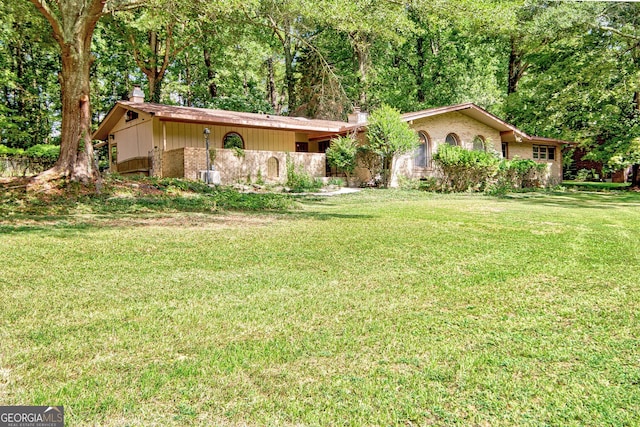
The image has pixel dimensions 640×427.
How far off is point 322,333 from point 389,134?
15677 millimetres

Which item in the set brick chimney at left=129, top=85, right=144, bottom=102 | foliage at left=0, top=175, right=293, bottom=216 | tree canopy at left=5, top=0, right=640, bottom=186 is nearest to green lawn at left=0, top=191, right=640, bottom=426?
foliage at left=0, top=175, right=293, bottom=216

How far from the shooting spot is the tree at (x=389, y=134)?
1747 cm

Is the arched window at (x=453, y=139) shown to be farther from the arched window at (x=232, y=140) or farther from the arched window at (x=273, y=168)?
the arched window at (x=232, y=140)

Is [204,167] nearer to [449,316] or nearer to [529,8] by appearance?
[449,316]

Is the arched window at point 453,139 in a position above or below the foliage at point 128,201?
above

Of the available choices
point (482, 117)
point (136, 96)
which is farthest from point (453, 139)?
point (136, 96)

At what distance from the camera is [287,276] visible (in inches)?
159

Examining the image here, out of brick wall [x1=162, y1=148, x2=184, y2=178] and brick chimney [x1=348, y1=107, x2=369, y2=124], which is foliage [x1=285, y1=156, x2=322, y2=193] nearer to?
brick wall [x1=162, y1=148, x2=184, y2=178]

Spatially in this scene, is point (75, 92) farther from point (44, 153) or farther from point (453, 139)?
point (453, 139)

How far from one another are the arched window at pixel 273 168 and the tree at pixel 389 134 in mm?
4234
